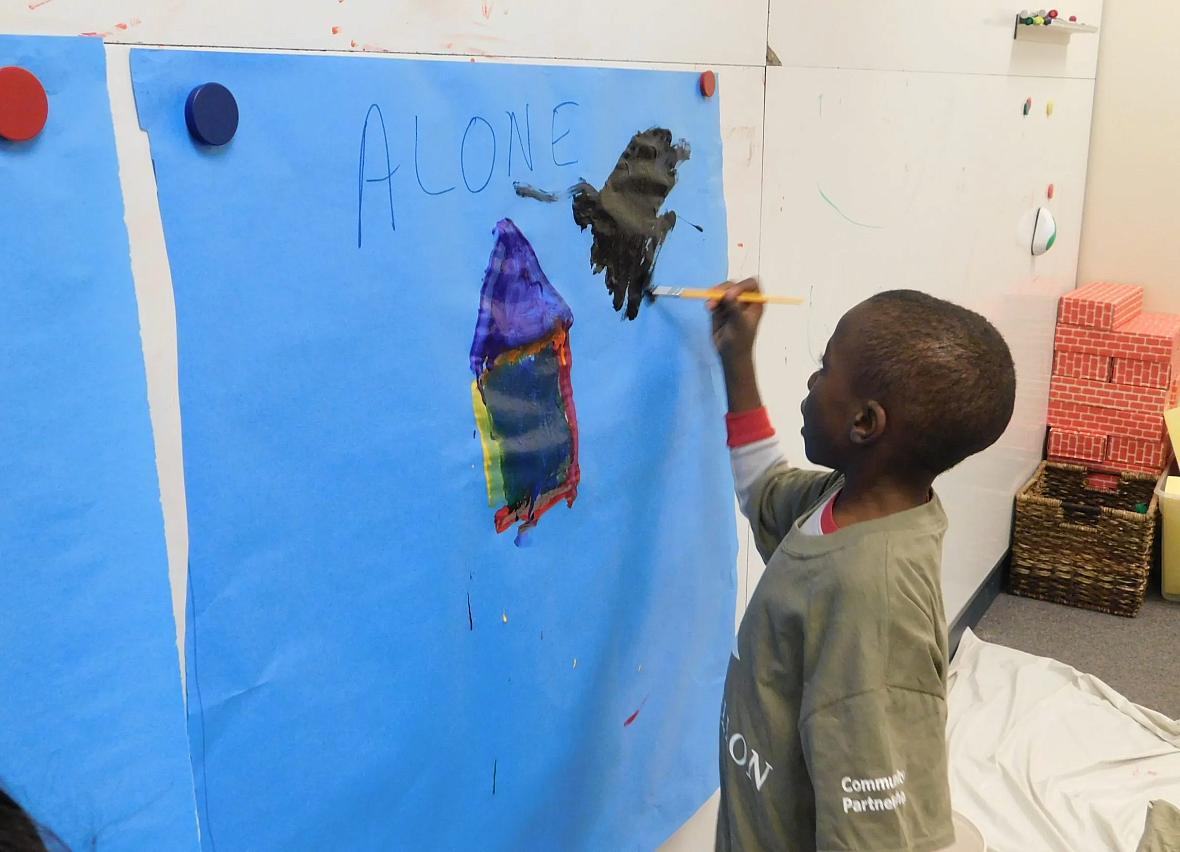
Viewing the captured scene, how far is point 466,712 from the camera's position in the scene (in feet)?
2.72

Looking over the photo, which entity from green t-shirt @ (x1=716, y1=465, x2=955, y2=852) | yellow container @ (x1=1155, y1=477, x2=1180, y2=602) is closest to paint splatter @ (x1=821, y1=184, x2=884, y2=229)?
green t-shirt @ (x1=716, y1=465, x2=955, y2=852)

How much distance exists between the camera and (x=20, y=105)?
1.57 ft

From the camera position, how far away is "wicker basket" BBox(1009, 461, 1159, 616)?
2.41 metres

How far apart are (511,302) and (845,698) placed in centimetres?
41

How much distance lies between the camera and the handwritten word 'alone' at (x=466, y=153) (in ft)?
2.20

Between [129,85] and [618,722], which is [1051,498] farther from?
[129,85]

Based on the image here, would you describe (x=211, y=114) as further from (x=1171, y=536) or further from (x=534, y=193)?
(x=1171, y=536)

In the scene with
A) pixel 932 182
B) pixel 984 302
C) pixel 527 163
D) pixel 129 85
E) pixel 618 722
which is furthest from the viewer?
pixel 984 302

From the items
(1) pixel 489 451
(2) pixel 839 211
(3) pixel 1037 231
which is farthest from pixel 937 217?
(1) pixel 489 451

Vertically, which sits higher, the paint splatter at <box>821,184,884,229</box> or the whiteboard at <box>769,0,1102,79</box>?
the whiteboard at <box>769,0,1102,79</box>

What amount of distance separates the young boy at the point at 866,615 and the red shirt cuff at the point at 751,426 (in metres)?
0.13

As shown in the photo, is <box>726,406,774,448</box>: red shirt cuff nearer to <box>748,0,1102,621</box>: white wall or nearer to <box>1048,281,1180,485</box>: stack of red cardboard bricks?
<box>748,0,1102,621</box>: white wall

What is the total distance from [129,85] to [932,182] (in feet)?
4.47

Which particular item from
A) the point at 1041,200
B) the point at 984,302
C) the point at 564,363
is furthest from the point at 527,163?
the point at 1041,200
